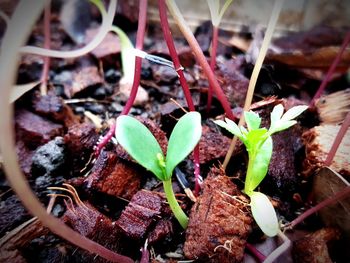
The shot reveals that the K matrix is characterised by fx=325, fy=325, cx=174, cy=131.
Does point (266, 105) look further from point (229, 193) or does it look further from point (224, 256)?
point (224, 256)

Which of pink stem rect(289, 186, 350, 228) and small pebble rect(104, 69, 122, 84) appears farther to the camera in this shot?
small pebble rect(104, 69, 122, 84)

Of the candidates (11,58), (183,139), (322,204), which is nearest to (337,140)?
(322,204)

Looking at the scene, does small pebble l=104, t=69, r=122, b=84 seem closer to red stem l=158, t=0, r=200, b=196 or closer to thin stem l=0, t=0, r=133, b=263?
red stem l=158, t=0, r=200, b=196

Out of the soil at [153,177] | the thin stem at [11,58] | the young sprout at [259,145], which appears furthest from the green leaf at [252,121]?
the thin stem at [11,58]

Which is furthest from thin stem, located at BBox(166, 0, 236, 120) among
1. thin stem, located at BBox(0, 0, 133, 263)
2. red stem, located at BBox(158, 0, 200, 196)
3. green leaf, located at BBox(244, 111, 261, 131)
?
thin stem, located at BBox(0, 0, 133, 263)

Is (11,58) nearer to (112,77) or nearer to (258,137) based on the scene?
(258,137)

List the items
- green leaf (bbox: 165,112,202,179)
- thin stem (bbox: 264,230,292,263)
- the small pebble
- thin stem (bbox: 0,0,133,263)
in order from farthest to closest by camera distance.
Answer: the small pebble < thin stem (bbox: 264,230,292,263) < green leaf (bbox: 165,112,202,179) < thin stem (bbox: 0,0,133,263)

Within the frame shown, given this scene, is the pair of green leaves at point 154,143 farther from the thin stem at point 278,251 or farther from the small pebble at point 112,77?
the small pebble at point 112,77
